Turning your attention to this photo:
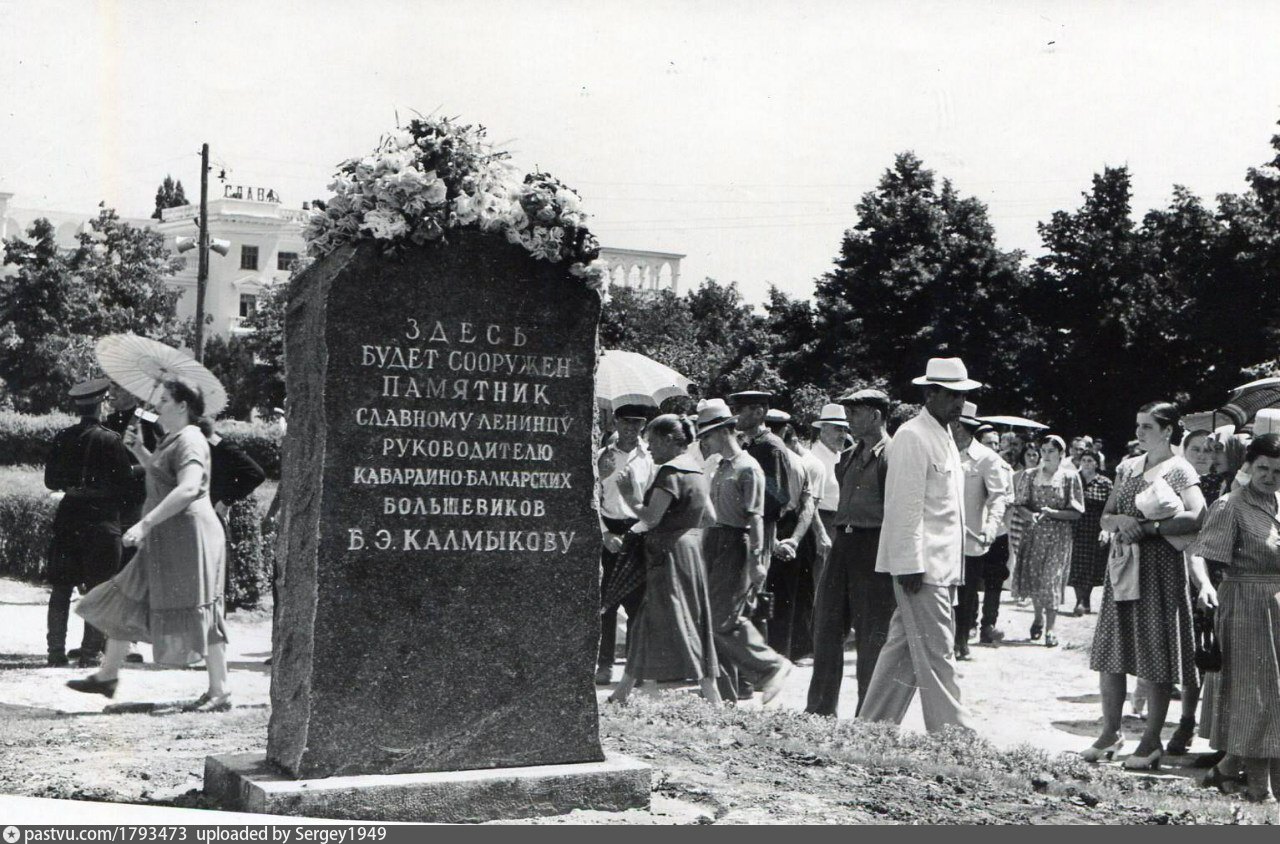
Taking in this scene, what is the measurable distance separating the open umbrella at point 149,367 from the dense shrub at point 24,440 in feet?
59.0

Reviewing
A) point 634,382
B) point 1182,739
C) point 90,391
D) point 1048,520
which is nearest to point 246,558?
point 90,391

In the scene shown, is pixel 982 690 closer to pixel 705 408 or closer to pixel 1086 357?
pixel 705 408

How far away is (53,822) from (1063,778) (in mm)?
4215

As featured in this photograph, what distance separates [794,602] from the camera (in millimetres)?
11898

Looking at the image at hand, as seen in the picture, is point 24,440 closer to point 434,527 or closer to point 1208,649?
point 434,527

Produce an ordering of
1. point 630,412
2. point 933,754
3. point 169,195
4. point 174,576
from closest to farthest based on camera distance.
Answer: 1. point 933,754
2. point 174,576
3. point 630,412
4. point 169,195

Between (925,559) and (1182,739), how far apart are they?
204cm

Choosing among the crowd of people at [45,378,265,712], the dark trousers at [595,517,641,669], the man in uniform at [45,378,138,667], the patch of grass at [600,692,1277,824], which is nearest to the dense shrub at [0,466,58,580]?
the man in uniform at [45,378,138,667]

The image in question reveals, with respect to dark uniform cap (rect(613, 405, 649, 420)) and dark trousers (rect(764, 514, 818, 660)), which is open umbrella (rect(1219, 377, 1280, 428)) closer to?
dark trousers (rect(764, 514, 818, 660))

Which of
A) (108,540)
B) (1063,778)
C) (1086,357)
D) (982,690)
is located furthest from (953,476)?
(1086,357)

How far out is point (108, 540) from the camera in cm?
1041

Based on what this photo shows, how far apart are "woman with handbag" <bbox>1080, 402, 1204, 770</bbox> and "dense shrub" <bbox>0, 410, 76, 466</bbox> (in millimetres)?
22253

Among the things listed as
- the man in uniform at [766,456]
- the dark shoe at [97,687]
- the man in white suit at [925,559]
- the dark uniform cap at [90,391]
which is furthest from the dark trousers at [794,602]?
the dark uniform cap at [90,391]

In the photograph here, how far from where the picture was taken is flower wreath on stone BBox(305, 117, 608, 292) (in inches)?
217
